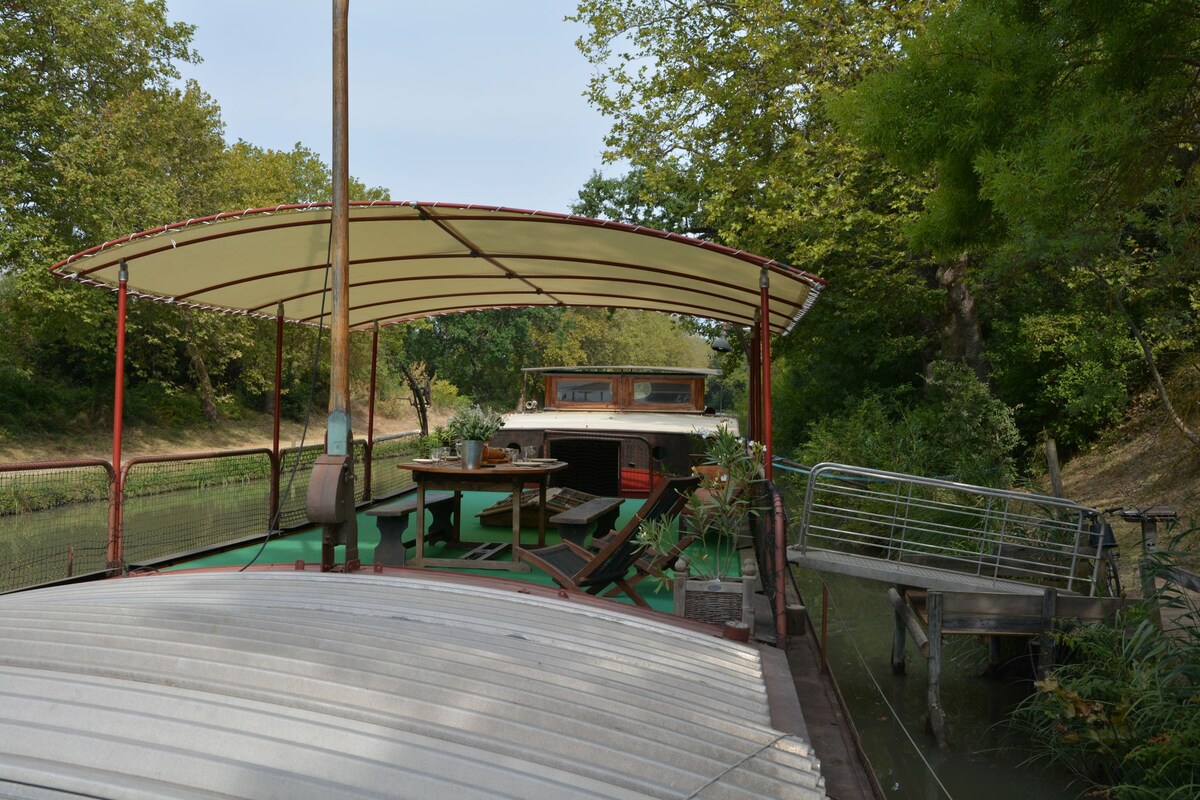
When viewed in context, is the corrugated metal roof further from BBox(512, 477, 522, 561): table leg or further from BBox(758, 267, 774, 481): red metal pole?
BBox(512, 477, 522, 561): table leg

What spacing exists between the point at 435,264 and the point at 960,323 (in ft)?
37.1

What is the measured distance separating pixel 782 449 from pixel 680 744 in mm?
23304

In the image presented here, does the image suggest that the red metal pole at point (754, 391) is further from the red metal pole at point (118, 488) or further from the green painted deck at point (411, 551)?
the red metal pole at point (118, 488)

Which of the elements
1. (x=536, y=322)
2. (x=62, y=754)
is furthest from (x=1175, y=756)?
(x=536, y=322)

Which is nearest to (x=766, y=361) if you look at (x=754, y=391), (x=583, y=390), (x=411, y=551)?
(x=411, y=551)

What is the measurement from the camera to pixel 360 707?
2.22 metres

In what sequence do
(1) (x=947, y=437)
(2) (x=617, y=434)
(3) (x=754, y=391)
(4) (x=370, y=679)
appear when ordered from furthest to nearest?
(1) (x=947, y=437), (2) (x=617, y=434), (3) (x=754, y=391), (4) (x=370, y=679)

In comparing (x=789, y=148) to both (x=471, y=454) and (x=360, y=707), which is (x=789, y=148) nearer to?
(x=471, y=454)

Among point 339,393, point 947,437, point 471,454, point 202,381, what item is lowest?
point 471,454

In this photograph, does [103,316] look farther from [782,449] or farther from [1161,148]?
[1161,148]

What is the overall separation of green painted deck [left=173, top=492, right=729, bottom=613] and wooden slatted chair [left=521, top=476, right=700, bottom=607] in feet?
1.26

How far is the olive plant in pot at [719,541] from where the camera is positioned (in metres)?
4.58

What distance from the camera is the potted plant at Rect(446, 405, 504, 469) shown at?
6.51 metres

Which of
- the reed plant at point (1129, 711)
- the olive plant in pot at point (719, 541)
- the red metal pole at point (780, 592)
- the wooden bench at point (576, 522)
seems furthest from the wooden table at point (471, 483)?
the reed plant at point (1129, 711)
